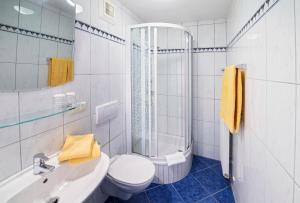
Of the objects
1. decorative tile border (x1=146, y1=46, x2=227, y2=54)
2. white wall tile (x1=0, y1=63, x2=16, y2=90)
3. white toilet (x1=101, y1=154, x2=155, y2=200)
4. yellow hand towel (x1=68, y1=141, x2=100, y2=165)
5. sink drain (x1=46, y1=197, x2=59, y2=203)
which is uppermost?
decorative tile border (x1=146, y1=46, x2=227, y2=54)

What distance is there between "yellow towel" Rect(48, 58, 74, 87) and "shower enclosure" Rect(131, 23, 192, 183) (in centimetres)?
90

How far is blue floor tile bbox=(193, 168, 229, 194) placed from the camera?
2.04m

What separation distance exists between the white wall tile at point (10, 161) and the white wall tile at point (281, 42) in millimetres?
1351

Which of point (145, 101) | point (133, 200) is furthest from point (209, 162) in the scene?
point (145, 101)

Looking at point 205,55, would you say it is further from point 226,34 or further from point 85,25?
point 85,25

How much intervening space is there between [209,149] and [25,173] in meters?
2.42

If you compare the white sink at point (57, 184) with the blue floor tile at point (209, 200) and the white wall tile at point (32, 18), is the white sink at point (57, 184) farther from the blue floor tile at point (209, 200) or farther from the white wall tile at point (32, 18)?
the blue floor tile at point (209, 200)

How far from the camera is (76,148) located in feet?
3.84

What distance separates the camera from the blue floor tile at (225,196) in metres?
1.84

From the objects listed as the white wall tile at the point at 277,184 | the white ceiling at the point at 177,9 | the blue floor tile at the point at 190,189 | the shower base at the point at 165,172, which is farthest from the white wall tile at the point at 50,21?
the blue floor tile at the point at 190,189

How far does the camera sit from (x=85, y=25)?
146 centimetres

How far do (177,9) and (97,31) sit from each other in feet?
3.72

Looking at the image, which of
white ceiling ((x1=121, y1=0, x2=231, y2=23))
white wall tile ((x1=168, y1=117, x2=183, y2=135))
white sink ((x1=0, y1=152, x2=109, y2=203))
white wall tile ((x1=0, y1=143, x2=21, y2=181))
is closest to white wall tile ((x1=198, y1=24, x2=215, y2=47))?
white ceiling ((x1=121, y1=0, x2=231, y2=23))

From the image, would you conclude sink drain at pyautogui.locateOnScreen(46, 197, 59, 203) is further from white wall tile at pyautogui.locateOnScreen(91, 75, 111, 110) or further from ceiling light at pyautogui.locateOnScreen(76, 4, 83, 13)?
ceiling light at pyautogui.locateOnScreen(76, 4, 83, 13)
